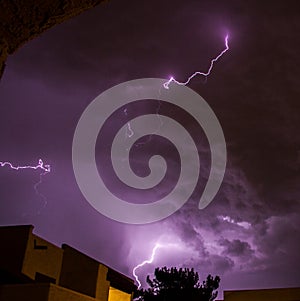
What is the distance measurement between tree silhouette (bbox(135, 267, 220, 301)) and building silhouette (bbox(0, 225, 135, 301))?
37.8 ft

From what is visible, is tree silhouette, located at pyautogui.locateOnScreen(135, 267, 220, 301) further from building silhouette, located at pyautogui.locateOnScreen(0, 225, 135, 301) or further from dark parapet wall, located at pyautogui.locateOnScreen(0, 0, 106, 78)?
dark parapet wall, located at pyautogui.locateOnScreen(0, 0, 106, 78)

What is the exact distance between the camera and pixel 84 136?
34.6 meters

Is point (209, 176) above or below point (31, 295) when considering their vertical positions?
above

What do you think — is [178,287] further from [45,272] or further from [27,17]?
[27,17]

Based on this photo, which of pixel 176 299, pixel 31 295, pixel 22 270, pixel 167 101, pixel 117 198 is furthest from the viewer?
pixel 117 198

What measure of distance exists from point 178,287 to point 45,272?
17589mm

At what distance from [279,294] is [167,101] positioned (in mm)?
11005

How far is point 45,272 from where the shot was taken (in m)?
12.4

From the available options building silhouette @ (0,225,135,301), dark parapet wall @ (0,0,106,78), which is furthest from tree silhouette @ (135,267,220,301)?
dark parapet wall @ (0,0,106,78)

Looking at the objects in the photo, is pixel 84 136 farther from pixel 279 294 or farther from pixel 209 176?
pixel 279 294

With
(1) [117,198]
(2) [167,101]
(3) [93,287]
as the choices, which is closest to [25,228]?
(3) [93,287]

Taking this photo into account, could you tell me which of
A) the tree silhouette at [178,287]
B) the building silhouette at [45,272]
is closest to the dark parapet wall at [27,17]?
the building silhouette at [45,272]

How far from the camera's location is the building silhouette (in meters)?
8.63

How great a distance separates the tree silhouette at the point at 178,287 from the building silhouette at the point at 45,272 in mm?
11530
